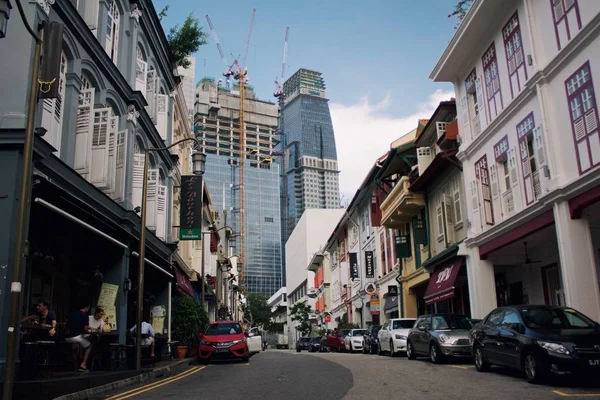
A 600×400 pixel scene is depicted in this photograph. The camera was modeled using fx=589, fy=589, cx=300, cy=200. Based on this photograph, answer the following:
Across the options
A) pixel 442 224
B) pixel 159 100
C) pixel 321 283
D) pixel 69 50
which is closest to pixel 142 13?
pixel 159 100

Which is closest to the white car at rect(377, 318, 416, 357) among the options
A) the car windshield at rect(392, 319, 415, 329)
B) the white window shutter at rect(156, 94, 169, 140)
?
the car windshield at rect(392, 319, 415, 329)

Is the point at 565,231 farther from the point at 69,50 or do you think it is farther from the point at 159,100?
the point at 159,100

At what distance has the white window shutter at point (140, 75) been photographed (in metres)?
21.8

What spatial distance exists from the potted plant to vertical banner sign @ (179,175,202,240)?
300cm

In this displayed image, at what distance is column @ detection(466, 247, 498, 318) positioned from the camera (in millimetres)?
21906

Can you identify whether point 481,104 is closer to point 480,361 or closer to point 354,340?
point 480,361

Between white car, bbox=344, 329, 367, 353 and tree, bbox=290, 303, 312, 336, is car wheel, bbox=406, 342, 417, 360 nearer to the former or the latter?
white car, bbox=344, 329, 367, 353

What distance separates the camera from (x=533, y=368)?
11164mm

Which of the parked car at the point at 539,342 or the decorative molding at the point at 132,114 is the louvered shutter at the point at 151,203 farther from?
the parked car at the point at 539,342

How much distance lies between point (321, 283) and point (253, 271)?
8193cm

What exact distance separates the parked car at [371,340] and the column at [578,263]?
14.2 m

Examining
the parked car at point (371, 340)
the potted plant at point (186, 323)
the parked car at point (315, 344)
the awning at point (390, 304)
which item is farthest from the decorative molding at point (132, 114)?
the parked car at point (315, 344)

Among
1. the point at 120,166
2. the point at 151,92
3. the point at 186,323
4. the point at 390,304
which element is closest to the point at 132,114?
the point at 120,166

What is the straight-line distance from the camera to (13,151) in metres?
12.1
